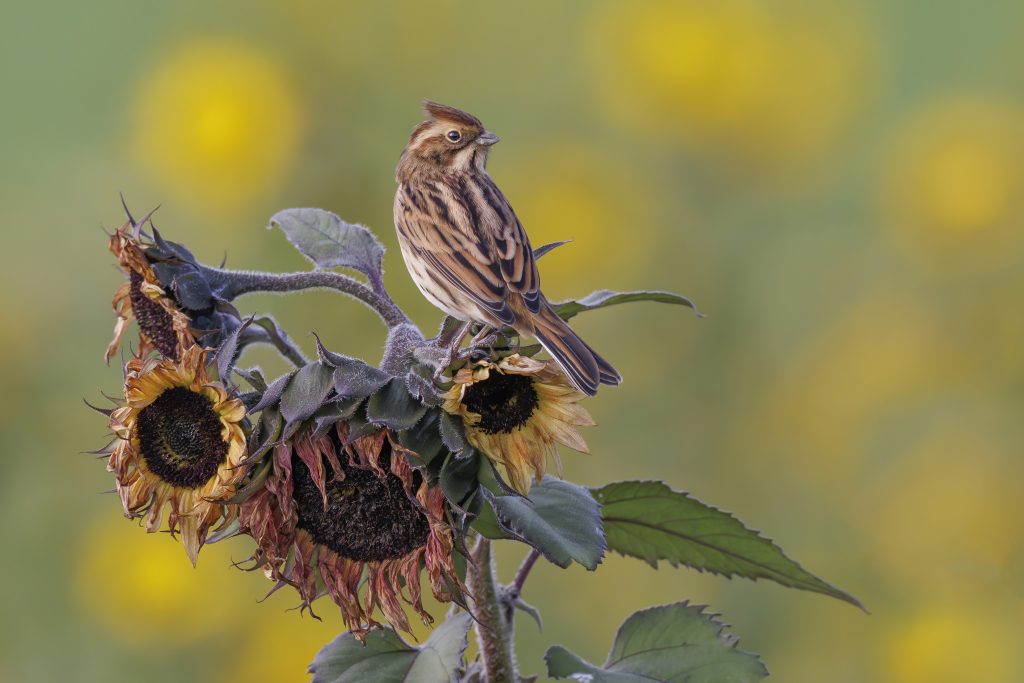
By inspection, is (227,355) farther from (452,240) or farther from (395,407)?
(452,240)

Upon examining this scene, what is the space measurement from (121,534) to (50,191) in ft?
4.81

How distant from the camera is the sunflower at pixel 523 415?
1.53 m

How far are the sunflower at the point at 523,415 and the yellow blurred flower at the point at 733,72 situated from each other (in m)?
3.39

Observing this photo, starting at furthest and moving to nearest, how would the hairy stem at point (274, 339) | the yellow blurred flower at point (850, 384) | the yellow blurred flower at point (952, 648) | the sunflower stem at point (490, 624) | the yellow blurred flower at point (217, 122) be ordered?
the yellow blurred flower at point (217, 122) < the yellow blurred flower at point (850, 384) < the yellow blurred flower at point (952, 648) < the sunflower stem at point (490, 624) < the hairy stem at point (274, 339)

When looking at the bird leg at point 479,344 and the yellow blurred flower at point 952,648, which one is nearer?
the bird leg at point 479,344

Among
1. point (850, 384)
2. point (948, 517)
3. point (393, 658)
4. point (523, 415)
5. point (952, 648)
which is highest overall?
point (850, 384)

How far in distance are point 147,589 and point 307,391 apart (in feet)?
9.07

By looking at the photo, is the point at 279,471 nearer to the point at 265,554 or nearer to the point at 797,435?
the point at 265,554

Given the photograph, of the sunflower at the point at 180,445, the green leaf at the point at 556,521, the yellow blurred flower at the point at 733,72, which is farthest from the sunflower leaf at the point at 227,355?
the yellow blurred flower at the point at 733,72

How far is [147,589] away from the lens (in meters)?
3.99

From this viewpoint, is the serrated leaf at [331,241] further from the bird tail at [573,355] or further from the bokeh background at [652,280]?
the bokeh background at [652,280]

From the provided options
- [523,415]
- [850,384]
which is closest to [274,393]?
[523,415]

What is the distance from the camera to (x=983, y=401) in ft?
14.4

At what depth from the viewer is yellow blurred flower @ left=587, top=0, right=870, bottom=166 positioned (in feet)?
16.1
